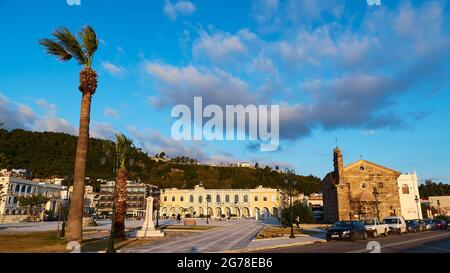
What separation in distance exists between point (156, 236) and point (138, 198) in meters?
86.1

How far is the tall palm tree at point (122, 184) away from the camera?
22688mm

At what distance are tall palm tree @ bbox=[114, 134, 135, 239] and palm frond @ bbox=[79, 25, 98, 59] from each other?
639 centimetres

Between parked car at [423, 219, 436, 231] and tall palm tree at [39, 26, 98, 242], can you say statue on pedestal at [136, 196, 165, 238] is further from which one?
parked car at [423, 219, 436, 231]

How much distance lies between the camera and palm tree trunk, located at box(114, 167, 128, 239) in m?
22.6

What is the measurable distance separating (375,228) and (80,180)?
21.9 meters

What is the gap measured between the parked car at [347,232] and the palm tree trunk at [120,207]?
1442 cm

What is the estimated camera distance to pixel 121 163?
82.4 ft

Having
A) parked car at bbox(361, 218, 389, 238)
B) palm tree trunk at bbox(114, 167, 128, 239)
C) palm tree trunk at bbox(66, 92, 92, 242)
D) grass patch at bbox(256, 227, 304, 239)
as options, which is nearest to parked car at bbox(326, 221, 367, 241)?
parked car at bbox(361, 218, 389, 238)

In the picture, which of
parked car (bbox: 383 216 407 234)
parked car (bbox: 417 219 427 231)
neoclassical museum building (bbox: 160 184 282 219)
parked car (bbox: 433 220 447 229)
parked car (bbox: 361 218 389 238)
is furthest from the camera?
neoclassical museum building (bbox: 160 184 282 219)

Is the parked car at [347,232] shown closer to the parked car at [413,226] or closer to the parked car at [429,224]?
the parked car at [413,226]

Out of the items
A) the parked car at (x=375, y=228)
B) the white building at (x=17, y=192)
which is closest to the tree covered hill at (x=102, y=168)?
the white building at (x=17, y=192)
